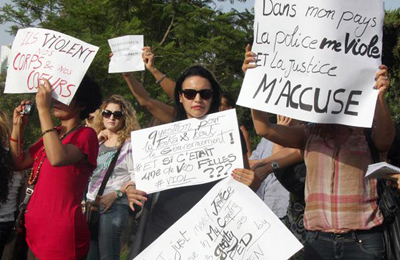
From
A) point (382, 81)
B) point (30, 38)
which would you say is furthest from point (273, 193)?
point (30, 38)

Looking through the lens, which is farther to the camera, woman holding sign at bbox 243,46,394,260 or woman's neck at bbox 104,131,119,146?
woman's neck at bbox 104,131,119,146

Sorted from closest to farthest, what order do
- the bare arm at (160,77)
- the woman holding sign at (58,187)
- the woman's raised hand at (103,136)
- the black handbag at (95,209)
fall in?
the woman holding sign at (58,187), the bare arm at (160,77), the black handbag at (95,209), the woman's raised hand at (103,136)

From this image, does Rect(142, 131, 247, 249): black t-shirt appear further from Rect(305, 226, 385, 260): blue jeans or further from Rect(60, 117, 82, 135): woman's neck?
Rect(60, 117, 82, 135): woman's neck

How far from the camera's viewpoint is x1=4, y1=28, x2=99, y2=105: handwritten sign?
356 centimetres

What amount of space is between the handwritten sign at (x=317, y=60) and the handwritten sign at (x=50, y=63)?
1.11 m

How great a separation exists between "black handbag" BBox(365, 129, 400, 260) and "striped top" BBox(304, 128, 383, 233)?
32 millimetres

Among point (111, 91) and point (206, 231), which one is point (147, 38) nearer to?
point (111, 91)

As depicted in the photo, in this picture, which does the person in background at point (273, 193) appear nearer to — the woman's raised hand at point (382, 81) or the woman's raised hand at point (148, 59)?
the woman's raised hand at point (148, 59)

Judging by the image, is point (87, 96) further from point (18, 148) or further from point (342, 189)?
point (342, 189)

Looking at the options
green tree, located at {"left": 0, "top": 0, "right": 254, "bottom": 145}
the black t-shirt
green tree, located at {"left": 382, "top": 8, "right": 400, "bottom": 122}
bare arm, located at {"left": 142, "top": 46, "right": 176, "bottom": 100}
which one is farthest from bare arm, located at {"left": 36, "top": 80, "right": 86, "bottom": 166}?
green tree, located at {"left": 0, "top": 0, "right": 254, "bottom": 145}

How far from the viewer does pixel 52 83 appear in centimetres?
356

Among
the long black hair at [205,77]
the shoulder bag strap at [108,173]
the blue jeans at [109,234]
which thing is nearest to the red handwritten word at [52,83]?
the long black hair at [205,77]

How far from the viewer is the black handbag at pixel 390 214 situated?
2.99 metres

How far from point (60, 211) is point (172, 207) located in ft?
2.16
